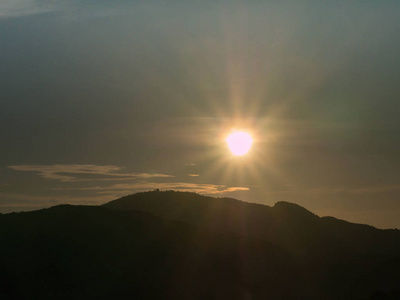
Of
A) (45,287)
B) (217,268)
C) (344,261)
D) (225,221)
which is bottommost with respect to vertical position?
(45,287)

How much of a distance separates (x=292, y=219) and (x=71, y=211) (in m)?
60.5

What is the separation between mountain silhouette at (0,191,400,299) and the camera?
6425 centimetres

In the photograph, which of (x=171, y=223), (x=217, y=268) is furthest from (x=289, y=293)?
(x=171, y=223)

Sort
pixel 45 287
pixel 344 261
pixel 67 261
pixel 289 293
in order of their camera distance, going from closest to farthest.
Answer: pixel 45 287, pixel 67 261, pixel 289 293, pixel 344 261

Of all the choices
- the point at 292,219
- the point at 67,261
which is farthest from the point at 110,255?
the point at 292,219

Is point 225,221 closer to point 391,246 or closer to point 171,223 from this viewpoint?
point 171,223

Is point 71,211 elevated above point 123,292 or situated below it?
above

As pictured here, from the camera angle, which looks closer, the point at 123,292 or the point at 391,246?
the point at 123,292

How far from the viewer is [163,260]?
72.6 metres

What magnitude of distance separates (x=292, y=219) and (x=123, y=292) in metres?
66.7

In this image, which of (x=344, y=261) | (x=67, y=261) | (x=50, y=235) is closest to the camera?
(x=67, y=261)

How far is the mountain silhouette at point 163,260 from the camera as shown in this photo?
64250 mm

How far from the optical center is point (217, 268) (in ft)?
248

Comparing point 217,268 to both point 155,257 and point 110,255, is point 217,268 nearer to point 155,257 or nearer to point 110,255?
point 155,257
